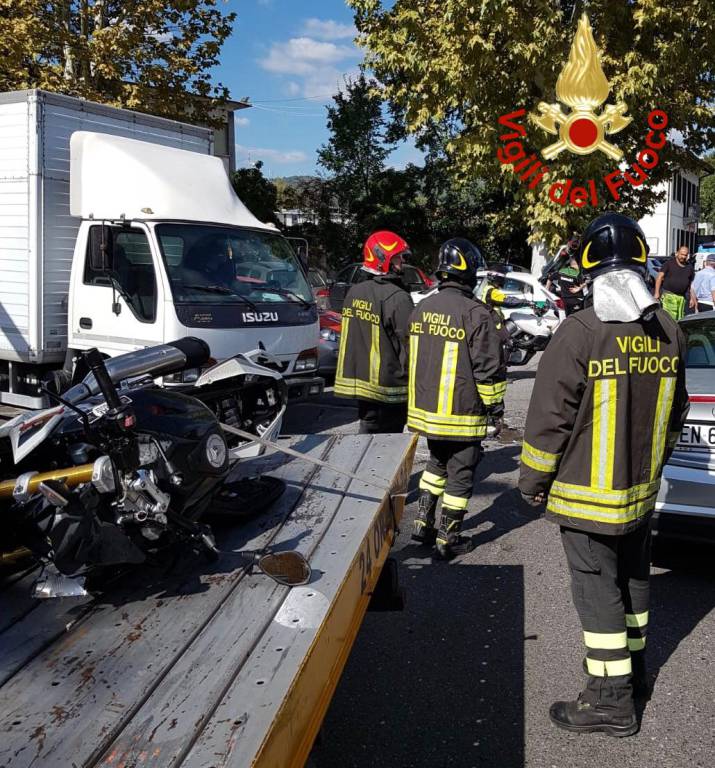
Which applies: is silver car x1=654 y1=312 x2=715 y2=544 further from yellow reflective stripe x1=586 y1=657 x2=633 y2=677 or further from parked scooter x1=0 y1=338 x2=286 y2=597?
parked scooter x1=0 y1=338 x2=286 y2=597

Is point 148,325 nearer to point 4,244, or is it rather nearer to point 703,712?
point 4,244

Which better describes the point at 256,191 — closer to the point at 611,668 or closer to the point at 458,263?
the point at 458,263

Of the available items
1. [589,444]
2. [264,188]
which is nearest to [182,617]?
[589,444]

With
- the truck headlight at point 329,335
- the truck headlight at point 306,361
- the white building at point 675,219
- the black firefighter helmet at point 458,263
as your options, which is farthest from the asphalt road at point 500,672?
the white building at point 675,219

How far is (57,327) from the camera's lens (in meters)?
7.81

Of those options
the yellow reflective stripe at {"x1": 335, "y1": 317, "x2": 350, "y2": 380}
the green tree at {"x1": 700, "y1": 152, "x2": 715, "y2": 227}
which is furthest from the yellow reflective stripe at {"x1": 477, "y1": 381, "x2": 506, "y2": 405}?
the green tree at {"x1": 700, "y1": 152, "x2": 715, "y2": 227}

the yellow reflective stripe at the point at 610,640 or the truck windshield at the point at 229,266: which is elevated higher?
the truck windshield at the point at 229,266

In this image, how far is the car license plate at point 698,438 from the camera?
13.7 ft

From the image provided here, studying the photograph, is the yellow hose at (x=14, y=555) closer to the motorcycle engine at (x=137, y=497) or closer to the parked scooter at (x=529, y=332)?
the motorcycle engine at (x=137, y=497)

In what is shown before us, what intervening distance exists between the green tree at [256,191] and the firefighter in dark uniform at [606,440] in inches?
820

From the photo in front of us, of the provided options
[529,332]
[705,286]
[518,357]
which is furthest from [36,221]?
[705,286]

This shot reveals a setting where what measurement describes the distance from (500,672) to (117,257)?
5322mm

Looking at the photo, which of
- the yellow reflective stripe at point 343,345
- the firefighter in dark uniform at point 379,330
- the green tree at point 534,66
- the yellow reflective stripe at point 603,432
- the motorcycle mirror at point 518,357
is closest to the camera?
the yellow reflective stripe at point 603,432

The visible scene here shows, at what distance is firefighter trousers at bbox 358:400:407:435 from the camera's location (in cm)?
573
